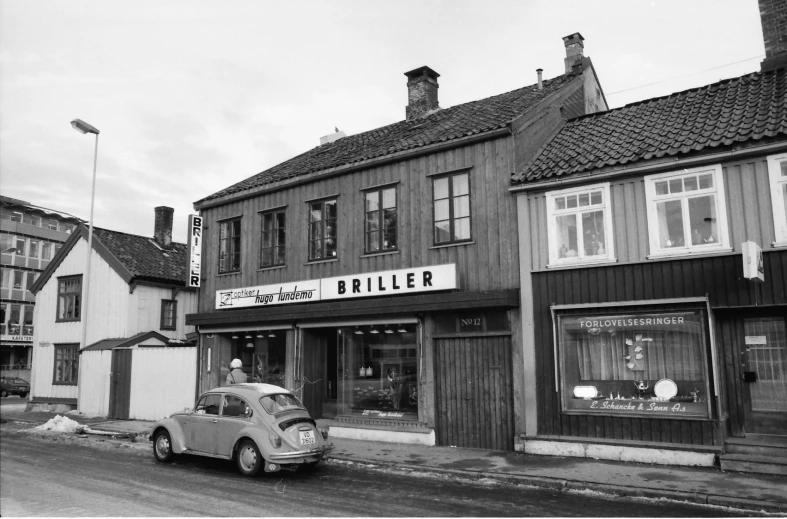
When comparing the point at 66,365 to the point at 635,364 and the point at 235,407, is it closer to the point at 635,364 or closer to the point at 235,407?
the point at 235,407

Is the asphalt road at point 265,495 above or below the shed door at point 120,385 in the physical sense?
below

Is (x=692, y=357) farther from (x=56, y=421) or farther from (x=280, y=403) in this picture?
(x=56, y=421)

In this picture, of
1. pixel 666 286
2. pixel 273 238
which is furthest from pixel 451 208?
pixel 273 238

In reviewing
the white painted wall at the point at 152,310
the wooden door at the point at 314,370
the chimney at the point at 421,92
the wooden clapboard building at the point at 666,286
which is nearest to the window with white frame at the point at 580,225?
the wooden clapboard building at the point at 666,286

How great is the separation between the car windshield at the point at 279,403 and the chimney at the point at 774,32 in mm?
12426

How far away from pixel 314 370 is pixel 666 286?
9245 mm

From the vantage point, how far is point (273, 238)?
57.8 ft

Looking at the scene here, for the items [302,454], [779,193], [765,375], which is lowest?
[302,454]

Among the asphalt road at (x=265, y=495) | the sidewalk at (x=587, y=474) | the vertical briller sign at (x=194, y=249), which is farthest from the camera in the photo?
the vertical briller sign at (x=194, y=249)

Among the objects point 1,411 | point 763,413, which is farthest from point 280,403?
point 1,411

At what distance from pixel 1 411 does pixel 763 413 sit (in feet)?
87.5

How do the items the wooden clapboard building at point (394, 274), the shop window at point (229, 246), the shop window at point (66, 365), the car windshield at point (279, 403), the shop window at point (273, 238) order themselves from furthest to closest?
the shop window at point (66, 365) → the shop window at point (229, 246) → the shop window at point (273, 238) → the wooden clapboard building at point (394, 274) → the car windshield at point (279, 403)

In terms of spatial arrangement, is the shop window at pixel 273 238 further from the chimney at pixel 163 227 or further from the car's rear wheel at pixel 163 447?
the chimney at pixel 163 227

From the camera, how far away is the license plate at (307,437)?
10648mm
